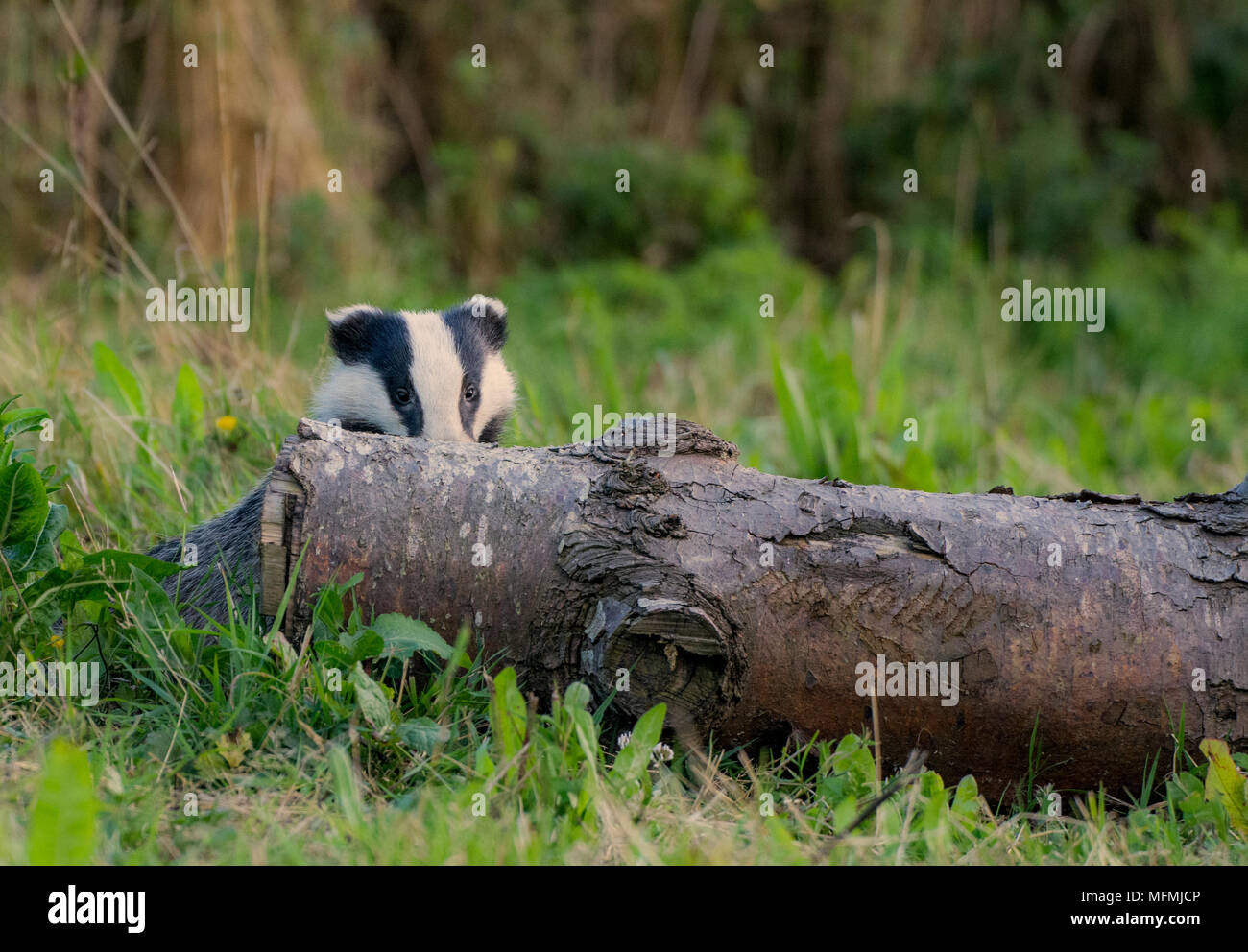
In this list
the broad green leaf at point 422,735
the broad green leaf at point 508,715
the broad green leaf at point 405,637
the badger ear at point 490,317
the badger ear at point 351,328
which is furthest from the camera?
the badger ear at point 490,317

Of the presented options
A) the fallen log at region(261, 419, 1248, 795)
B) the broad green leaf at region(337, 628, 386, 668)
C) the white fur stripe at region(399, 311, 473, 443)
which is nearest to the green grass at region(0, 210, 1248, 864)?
the broad green leaf at region(337, 628, 386, 668)

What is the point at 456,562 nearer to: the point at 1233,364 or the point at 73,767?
the point at 73,767

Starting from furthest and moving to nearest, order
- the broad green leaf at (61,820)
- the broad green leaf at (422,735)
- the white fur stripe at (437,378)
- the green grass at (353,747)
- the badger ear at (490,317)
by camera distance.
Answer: the badger ear at (490,317)
the white fur stripe at (437,378)
the broad green leaf at (422,735)
the green grass at (353,747)
the broad green leaf at (61,820)

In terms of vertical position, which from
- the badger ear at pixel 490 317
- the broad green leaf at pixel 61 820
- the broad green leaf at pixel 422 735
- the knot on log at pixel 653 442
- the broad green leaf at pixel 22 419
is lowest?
the broad green leaf at pixel 61 820

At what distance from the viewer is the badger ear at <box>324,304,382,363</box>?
13.6ft

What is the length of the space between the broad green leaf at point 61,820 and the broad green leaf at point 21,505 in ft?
3.93

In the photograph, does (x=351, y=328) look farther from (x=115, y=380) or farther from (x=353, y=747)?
(x=353, y=747)

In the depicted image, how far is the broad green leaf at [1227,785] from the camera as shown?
8.76 feet

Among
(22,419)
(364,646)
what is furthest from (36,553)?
(364,646)

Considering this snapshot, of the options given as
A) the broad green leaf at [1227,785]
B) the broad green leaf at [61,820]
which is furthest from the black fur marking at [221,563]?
the broad green leaf at [1227,785]

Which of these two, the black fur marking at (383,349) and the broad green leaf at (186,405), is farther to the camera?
the broad green leaf at (186,405)

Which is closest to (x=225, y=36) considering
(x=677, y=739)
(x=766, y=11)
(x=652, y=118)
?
(x=652, y=118)

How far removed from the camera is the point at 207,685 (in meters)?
2.86

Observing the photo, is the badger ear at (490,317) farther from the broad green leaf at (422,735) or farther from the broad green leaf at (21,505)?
the broad green leaf at (422,735)
